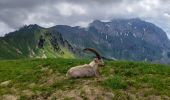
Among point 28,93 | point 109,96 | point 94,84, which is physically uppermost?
point 94,84

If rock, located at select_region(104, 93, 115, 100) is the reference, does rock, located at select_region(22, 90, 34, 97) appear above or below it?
above

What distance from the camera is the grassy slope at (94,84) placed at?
28.5 m

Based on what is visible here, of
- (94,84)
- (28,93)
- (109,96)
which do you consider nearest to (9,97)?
(28,93)

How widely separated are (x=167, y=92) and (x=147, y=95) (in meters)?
1.66

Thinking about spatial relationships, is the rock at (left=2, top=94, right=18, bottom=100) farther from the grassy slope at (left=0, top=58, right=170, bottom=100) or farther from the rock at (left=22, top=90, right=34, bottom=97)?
the rock at (left=22, top=90, right=34, bottom=97)

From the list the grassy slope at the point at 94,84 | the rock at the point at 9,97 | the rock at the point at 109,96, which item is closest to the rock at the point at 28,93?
the grassy slope at the point at 94,84

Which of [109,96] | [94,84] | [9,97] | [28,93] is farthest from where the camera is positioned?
[94,84]

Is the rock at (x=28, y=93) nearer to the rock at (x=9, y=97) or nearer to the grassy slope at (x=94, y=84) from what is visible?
the grassy slope at (x=94, y=84)

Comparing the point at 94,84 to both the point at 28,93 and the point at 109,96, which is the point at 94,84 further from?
the point at 28,93

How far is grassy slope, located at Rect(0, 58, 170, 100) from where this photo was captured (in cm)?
2847

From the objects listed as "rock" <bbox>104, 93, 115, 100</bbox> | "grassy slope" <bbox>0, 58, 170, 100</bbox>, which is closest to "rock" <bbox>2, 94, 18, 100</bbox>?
"grassy slope" <bbox>0, 58, 170, 100</bbox>

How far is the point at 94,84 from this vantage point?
30172 mm

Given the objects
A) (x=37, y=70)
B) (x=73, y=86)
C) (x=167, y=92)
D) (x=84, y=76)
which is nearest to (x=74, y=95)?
(x=73, y=86)

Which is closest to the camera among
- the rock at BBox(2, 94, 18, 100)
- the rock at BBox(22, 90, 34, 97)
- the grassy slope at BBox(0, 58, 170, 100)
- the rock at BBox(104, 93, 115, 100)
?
the rock at BBox(104, 93, 115, 100)
